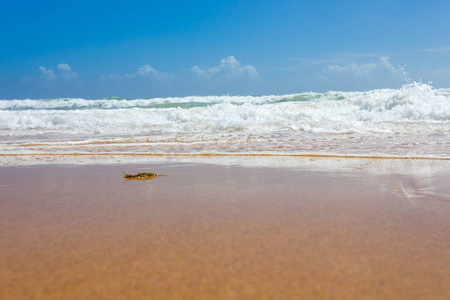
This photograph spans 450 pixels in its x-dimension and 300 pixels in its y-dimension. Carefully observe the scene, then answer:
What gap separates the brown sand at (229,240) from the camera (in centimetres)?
131

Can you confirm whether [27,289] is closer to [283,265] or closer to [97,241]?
[97,241]

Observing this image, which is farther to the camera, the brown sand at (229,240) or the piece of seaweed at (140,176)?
the piece of seaweed at (140,176)

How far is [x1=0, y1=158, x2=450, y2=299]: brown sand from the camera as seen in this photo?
1309mm

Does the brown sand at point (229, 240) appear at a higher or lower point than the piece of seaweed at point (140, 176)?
lower

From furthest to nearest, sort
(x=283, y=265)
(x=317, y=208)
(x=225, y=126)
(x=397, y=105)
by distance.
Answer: (x=397, y=105) < (x=225, y=126) < (x=317, y=208) < (x=283, y=265)

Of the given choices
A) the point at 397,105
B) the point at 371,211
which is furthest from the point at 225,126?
the point at 371,211

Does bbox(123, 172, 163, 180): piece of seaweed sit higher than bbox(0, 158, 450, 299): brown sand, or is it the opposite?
bbox(123, 172, 163, 180): piece of seaweed

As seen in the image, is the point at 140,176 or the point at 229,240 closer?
the point at 229,240

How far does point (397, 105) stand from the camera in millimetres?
16359

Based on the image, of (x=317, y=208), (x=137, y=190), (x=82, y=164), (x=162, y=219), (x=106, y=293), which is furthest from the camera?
Result: (x=82, y=164)

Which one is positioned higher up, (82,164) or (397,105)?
(397,105)

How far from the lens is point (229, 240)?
5.83 feet

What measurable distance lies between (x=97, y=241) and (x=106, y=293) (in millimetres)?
561

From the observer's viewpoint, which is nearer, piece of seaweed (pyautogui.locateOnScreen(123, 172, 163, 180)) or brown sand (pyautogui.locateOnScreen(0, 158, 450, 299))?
brown sand (pyautogui.locateOnScreen(0, 158, 450, 299))
